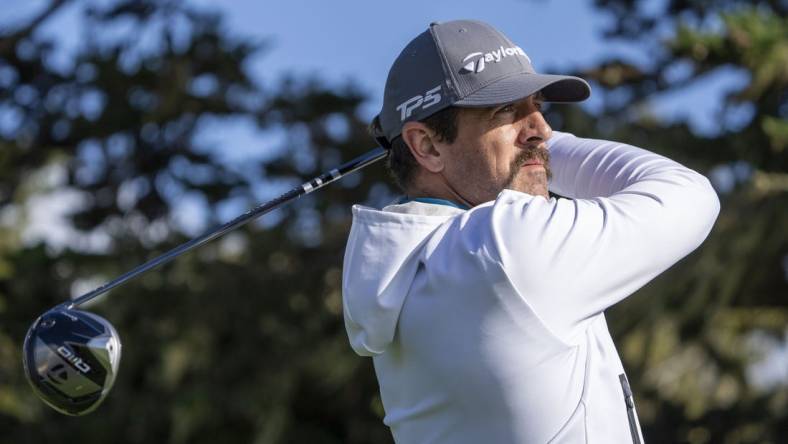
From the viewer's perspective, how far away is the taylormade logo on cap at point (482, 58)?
1.90 metres

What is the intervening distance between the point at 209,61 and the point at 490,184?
8.61m

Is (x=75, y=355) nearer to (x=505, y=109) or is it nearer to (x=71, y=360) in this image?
(x=71, y=360)

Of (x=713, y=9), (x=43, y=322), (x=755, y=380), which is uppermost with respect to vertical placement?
(x=43, y=322)

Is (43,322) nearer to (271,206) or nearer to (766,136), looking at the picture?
(271,206)

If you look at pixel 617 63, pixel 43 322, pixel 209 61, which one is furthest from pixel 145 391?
pixel 43 322

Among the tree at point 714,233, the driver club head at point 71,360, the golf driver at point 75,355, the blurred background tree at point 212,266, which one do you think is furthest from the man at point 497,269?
the blurred background tree at point 212,266

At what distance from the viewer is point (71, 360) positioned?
2.20 meters

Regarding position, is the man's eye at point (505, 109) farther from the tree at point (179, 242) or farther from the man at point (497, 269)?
the tree at point (179, 242)

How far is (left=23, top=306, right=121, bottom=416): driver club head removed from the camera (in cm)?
220

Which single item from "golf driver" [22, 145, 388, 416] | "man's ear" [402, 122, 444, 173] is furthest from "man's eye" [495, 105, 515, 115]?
"golf driver" [22, 145, 388, 416]

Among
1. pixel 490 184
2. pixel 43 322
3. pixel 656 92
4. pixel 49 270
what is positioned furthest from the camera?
pixel 49 270

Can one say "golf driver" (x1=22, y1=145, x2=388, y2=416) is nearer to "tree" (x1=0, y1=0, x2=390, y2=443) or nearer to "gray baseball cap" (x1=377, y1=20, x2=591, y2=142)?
"gray baseball cap" (x1=377, y1=20, x2=591, y2=142)

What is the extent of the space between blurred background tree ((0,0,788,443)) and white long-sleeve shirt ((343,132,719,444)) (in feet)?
24.7

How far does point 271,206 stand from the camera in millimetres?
2258
